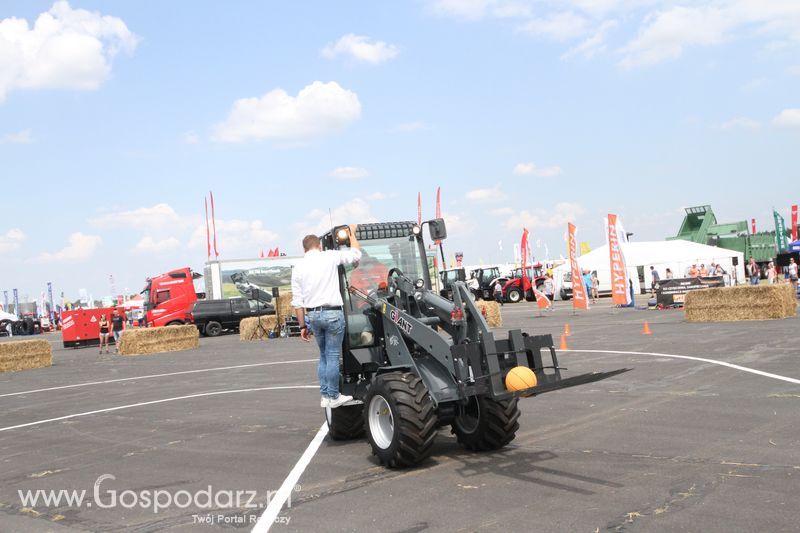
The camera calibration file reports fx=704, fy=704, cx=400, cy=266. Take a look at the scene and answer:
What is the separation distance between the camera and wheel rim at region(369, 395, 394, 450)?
617 centimetres

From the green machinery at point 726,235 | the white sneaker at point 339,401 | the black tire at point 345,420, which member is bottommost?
the black tire at point 345,420

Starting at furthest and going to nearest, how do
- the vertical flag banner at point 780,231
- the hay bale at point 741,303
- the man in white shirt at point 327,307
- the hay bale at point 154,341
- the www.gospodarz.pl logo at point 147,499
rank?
the vertical flag banner at point 780,231 < the hay bale at point 154,341 < the hay bale at point 741,303 < the man in white shirt at point 327,307 < the www.gospodarz.pl logo at point 147,499

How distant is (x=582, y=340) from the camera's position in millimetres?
16953

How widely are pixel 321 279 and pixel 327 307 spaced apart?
0.28 meters

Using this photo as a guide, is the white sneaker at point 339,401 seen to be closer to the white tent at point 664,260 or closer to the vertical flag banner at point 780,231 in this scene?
the white tent at point 664,260

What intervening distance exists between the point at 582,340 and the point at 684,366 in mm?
5848

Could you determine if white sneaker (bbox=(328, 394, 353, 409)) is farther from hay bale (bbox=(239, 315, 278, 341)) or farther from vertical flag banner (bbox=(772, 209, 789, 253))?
vertical flag banner (bbox=(772, 209, 789, 253))

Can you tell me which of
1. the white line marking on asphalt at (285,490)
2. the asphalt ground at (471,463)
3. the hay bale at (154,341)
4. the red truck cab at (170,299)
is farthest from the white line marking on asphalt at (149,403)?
the red truck cab at (170,299)

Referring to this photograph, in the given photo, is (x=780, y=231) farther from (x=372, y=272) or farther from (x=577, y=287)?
(x=372, y=272)

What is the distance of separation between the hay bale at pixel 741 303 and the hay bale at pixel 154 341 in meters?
17.9

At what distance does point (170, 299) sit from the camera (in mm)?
35562

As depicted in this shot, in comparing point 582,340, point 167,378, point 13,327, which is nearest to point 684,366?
point 582,340

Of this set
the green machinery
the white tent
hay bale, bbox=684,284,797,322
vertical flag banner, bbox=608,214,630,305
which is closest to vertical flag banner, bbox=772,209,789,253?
the green machinery

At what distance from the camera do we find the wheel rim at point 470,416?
248 inches
